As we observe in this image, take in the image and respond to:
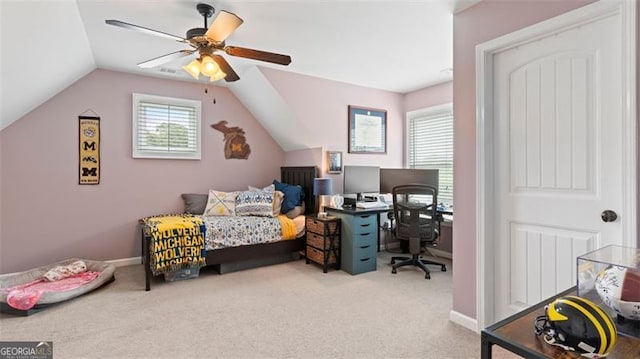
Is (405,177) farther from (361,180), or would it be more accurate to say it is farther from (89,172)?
(89,172)

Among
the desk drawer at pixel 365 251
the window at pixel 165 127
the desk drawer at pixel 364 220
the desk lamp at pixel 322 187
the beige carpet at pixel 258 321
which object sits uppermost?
the window at pixel 165 127

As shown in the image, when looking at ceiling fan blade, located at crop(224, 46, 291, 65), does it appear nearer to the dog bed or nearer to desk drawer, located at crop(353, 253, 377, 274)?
desk drawer, located at crop(353, 253, 377, 274)

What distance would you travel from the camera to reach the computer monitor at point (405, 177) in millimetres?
4000

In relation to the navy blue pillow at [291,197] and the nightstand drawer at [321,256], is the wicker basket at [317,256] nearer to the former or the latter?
the nightstand drawer at [321,256]

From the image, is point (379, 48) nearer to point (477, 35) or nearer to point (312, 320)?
point (477, 35)

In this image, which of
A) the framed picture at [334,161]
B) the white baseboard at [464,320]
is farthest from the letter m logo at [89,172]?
the white baseboard at [464,320]

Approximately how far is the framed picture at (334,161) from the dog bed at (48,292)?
9.37ft

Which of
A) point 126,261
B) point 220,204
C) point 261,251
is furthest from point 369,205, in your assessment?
point 126,261

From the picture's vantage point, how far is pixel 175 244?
338 centimetres

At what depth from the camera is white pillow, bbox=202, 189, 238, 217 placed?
168 inches

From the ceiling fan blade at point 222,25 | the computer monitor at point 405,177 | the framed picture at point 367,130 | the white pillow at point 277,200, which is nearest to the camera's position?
the ceiling fan blade at point 222,25

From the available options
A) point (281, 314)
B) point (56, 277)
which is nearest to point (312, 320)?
point (281, 314)

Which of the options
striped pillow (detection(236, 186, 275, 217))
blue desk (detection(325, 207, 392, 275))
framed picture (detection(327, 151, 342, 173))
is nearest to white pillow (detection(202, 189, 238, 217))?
striped pillow (detection(236, 186, 275, 217))

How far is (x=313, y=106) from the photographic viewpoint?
4.33 m
